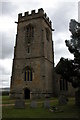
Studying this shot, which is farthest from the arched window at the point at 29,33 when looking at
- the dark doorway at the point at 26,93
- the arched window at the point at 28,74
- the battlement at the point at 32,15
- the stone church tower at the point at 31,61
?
the dark doorway at the point at 26,93

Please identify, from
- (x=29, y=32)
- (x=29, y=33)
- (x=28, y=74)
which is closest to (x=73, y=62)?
(x=28, y=74)

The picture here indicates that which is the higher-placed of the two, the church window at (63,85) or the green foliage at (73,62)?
the green foliage at (73,62)

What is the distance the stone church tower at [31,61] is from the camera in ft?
93.8

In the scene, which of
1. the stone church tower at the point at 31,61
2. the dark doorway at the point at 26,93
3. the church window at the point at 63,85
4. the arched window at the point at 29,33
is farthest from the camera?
the church window at the point at 63,85

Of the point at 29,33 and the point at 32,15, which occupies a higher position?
the point at 32,15

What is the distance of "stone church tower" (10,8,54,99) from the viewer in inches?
1126

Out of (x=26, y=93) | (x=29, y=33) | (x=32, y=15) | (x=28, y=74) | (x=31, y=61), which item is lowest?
(x=26, y=93)

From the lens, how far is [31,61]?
2997 cm

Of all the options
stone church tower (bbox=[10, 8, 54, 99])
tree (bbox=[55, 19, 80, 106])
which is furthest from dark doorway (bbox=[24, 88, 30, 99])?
tree (bbox=[55, 19, 80, 106])

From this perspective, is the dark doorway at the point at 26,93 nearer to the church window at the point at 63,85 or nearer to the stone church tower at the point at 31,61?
the stone church tower at the point at 31,61

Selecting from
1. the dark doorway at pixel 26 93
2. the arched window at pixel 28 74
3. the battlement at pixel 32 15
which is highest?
the battlement at pixel 32 15

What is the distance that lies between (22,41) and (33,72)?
6.67 m

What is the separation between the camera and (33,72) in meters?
29.4

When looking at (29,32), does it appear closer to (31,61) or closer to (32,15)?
(32,15)
